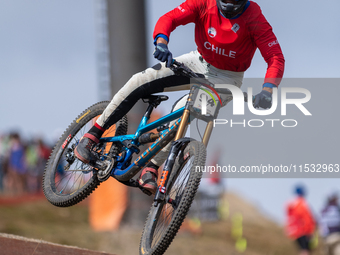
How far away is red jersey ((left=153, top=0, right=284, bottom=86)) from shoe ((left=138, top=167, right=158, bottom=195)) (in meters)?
1.49

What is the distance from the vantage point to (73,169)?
20.7 ft

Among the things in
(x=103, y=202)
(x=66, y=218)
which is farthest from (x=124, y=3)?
(x=66, y=218)

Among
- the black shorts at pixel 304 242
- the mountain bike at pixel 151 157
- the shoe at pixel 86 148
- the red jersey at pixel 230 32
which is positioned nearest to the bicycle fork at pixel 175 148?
the mountain bike at pixel 151 157

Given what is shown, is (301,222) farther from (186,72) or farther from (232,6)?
(232,6)

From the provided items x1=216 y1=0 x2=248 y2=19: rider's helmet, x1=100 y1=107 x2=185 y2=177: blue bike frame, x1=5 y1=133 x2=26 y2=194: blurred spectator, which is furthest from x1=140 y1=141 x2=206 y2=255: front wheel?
x1=5 y1=133 x2=26 y2=194: blurred spectator

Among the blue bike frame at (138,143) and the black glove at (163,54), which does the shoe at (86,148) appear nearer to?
the blue bike frame at (138,143)

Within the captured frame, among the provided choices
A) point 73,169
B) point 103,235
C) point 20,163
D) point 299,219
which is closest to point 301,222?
point 299,219

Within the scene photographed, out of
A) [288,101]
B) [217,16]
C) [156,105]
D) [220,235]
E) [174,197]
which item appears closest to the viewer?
[174,197]

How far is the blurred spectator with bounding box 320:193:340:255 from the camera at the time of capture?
33.0 feet

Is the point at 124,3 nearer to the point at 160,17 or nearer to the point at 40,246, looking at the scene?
the point at 160,17

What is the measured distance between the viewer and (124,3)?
12727mm

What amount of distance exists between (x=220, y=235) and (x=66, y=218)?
5.04 meters

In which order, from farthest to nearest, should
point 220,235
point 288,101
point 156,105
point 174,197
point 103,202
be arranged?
point 220,235, point 103,202, point 288,101, point 156,105, point 174,197

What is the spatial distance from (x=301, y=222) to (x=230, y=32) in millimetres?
7343
